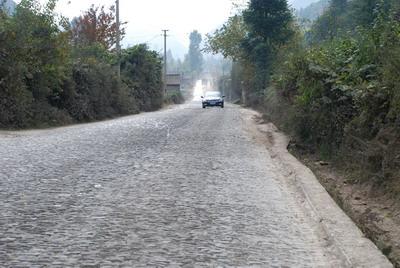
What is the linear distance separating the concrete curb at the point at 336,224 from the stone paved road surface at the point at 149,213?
0.18 meters

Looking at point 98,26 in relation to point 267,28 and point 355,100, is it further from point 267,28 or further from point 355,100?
point 355,100

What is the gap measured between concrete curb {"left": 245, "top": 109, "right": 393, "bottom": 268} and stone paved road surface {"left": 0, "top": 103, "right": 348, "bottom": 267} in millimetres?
176

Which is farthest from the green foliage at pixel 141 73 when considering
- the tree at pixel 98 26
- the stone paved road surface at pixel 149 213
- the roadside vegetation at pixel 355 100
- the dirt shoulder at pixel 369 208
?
the dirt shoulder at pixel 369 208

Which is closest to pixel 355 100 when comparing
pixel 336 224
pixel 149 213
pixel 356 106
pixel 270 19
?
pixel 356 106

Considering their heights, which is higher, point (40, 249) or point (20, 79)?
point (20, 79)

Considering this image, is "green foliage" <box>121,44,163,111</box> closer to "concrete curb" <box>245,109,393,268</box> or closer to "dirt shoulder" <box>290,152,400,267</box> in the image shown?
"concrete curb" <box>245,109,393,268</box>

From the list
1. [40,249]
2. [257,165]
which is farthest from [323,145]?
[40,249]

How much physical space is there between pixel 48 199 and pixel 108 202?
0.82 metres

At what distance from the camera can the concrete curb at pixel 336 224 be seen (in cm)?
548

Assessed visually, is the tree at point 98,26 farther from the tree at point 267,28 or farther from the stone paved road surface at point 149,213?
the stone paved road surface at point 149,213

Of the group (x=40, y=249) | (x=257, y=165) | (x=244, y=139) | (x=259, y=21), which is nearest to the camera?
(x=40, y=249)

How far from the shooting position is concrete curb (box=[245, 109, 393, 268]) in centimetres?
548

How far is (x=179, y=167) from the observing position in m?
11.1

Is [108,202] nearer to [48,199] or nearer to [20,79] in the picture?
[48,199]
